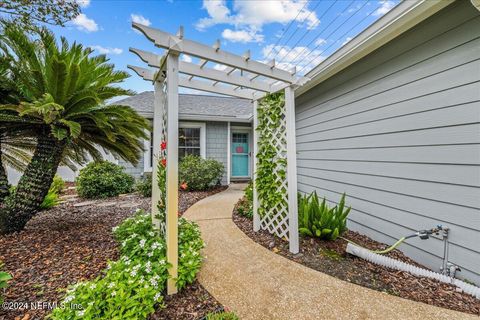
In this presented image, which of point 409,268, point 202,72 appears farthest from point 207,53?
point 409,268

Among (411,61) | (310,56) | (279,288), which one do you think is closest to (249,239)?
(279,288)

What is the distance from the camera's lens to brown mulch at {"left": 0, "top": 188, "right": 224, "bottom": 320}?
194 centimetres

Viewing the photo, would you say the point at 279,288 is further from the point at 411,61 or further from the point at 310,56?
the point at 310,56

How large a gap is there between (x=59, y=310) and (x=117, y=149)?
2.79 meters

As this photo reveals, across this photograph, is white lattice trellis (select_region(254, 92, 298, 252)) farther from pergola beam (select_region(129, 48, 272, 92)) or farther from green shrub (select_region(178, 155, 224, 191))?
green shrub (select_region(178, 155, 224, 191))

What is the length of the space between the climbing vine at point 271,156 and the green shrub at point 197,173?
368cm

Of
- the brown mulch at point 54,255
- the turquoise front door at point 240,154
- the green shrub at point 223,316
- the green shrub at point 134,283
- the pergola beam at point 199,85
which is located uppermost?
the pergola beam at point 199,85

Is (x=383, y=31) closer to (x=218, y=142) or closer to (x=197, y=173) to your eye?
(x=197, y=173)

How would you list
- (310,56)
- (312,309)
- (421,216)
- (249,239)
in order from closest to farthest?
(312,309)
(421,216)
(249,239)
(310,56)

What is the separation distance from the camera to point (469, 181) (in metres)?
2.24

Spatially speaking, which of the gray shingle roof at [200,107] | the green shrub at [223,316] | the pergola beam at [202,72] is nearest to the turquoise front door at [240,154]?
the gray shingle roof at [200,107]

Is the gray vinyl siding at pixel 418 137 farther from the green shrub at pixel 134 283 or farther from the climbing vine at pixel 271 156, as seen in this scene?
the green shrub at pixel 134 283

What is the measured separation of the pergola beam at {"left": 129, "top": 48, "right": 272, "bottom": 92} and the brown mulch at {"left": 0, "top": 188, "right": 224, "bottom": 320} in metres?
2.29

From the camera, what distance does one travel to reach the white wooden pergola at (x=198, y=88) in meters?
2.06
